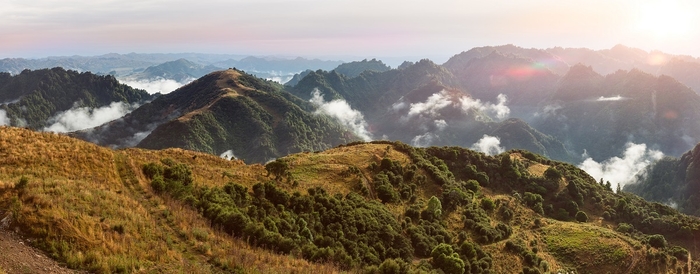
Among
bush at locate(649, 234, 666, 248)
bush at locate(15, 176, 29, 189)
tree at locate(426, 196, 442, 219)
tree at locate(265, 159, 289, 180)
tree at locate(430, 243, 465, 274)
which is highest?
tree at locate(265, 159, 289, 180)

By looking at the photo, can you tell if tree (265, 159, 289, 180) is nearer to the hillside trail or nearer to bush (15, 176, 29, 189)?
bush (15, 176, 29, 189)

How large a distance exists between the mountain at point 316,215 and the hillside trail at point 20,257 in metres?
0.37

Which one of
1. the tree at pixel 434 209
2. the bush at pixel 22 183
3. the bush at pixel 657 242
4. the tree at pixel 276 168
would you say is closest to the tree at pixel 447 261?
the tree at pixel 434 209

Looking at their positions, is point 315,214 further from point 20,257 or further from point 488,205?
point 488,205

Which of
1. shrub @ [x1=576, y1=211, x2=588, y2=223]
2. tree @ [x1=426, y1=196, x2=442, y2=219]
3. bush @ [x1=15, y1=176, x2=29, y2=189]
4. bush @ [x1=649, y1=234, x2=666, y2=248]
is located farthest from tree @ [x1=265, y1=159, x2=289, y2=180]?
bush @ [x1=649, y1=234, x2=666, y2=248]

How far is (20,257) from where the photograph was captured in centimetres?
1565

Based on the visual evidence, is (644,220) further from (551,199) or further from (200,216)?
(200,216)

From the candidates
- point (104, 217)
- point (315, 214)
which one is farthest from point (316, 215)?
point (104, 217)

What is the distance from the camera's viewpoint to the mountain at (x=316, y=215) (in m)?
19.6

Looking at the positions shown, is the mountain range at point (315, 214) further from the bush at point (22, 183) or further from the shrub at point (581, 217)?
the shrub at point (581, 217)

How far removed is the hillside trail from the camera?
14.9 meters

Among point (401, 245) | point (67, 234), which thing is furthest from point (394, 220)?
point (67, 234)

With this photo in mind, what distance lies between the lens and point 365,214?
4481 cm

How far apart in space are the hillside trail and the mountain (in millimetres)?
365
